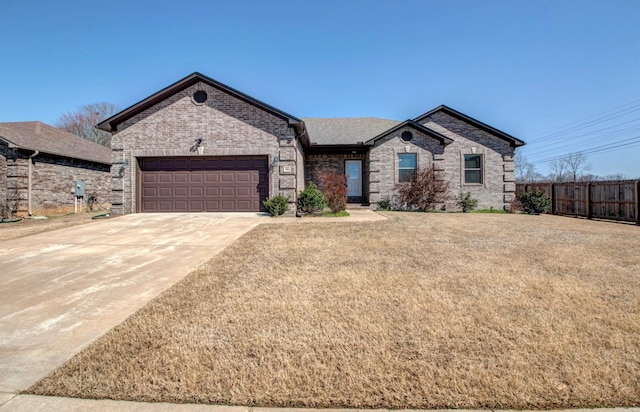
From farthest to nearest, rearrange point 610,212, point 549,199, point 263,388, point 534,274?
point 549,199, point 610,212, point 534,274, point 263,388

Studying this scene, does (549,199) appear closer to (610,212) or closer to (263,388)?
(610,212)

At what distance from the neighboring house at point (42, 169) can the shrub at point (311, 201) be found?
13.3 metres

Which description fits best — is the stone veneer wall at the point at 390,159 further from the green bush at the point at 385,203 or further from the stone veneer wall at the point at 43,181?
the stone veneer wall at the point at 43,181

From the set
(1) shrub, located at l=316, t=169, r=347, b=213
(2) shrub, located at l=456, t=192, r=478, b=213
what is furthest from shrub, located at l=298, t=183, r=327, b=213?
(2) shrub, located at l=456, t=192, r=478, b=213

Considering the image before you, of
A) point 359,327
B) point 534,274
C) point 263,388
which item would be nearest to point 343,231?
point 534,274

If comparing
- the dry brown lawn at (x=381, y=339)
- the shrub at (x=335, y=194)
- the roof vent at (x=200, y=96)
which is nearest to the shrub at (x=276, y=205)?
the shrub at (x=335, y=194)

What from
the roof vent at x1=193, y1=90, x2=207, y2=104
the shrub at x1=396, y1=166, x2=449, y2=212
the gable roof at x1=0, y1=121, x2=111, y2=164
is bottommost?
the shrub at x1=396, y1=166, x2=449, y2=212

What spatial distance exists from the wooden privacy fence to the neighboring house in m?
25.5

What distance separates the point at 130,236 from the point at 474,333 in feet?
29.8

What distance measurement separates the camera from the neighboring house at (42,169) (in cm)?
1546

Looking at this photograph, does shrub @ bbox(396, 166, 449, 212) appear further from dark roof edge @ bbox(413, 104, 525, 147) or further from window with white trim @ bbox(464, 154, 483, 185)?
dark roof edge @ bbox(413, 104, 525, 147)

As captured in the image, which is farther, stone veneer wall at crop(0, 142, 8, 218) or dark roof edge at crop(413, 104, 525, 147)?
dark roof edge at crop(413, 104, 525, 147)

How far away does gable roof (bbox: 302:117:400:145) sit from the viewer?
17.9 meters

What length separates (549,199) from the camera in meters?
16.3
